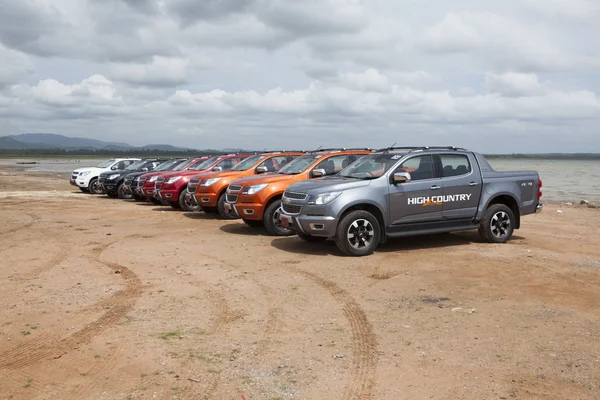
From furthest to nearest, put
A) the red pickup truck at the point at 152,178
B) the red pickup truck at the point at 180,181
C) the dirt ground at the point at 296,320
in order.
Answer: the red pickup truck at the point at 152,178 < the red pickup truck at the point at 180,181 < the dirt ground at the point at 296,320

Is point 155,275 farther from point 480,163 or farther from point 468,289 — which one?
point 480,163

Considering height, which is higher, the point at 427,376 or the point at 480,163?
the point at 480,163

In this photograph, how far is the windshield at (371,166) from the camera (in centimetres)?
1023

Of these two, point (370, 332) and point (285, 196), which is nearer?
point (370, 332)

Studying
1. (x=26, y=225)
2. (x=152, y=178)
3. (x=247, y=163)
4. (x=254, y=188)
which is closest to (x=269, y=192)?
(x=254, y=188)

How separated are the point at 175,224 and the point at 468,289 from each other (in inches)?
327

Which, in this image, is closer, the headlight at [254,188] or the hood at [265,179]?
the headlight at [254,188]

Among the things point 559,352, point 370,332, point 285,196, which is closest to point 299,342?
Result: point 370,332

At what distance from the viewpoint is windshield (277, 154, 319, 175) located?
1278 centimetres

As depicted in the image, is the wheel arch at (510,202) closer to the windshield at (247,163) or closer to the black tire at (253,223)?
the black tire at (253,223)

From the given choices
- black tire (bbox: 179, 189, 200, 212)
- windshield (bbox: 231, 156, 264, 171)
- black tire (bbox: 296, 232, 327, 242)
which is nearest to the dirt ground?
black tire (bbox: 296, 232, 327, 242)

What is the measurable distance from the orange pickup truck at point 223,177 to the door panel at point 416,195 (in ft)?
15.0

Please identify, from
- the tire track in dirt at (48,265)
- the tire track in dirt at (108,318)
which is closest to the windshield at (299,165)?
the tire track in dirt at (108,318)

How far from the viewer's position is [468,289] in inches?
293
